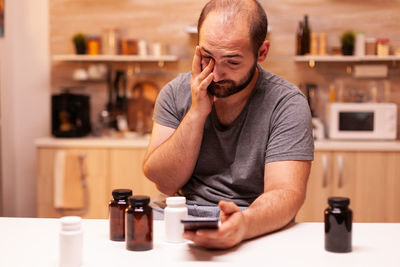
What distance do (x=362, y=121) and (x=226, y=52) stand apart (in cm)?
246

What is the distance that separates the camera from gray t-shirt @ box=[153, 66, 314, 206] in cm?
179

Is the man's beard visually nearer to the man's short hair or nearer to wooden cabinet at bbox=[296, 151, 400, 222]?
the man's short hair

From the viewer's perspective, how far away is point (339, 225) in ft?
4.25

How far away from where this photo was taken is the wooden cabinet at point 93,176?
377cm

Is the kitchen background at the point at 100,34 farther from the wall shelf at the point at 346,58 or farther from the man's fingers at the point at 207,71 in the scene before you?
the man's fingers at the point at 207,71

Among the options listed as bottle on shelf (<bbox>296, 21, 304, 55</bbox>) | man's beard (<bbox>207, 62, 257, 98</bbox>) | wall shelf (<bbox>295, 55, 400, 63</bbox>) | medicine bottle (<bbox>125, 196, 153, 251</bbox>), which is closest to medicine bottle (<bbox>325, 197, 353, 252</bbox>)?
medicine bottle (<bbox>125, 196, 153, 251</bbox>)

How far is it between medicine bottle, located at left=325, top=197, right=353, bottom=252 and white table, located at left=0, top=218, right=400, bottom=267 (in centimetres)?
2

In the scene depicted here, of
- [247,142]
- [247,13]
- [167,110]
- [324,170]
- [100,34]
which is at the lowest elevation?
[324,170]

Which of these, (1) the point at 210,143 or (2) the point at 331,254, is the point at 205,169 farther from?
(2) the point at 331,254

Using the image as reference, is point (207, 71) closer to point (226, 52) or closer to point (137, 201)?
point (226, 52)

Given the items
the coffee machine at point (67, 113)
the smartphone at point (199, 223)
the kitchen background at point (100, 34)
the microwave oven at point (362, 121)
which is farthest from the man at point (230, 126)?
the kitchen background at point (100, 34)

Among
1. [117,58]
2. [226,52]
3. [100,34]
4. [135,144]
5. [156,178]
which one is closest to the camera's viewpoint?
Answer: [226,52]

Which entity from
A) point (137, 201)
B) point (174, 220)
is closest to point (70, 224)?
point (137, 201)

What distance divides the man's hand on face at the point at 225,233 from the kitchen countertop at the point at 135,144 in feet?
7.97
